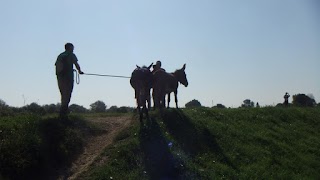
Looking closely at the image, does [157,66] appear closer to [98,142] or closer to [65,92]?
[65,92]

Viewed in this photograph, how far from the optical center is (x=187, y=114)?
18656 millimetres

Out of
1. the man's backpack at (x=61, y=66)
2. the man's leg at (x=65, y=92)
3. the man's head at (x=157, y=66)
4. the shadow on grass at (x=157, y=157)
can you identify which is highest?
the man's head at (x=157, y=66)

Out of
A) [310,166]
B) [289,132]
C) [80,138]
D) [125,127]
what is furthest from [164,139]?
[289,132]

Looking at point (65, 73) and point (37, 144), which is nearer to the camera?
point (37, 144)

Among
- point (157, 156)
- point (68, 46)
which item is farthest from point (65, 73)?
point (157, 156)

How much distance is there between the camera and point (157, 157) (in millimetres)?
14023

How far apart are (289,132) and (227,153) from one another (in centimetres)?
559

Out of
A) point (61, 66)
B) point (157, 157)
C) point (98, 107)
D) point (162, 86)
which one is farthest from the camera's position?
point (98, 107)

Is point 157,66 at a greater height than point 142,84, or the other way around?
Result: point 157,66

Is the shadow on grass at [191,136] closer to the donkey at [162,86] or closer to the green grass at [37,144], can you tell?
the donkey at [162,86]

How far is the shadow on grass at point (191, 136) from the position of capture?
15109mm

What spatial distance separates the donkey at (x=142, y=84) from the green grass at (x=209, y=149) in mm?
814

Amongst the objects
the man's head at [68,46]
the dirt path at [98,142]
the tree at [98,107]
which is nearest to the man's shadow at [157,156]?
the dirt path at [98,142]

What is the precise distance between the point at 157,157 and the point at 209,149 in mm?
2186
